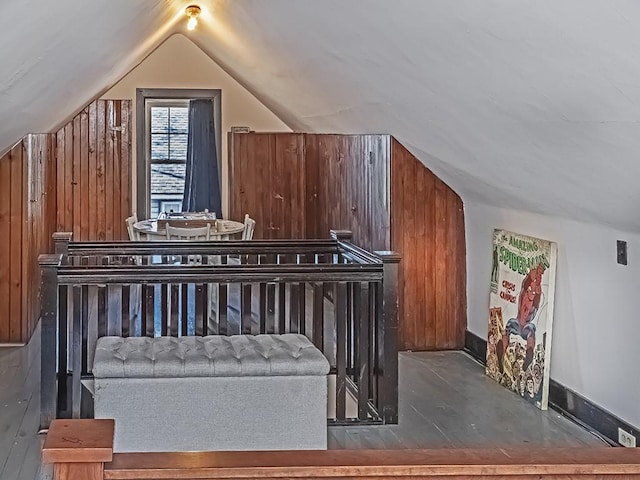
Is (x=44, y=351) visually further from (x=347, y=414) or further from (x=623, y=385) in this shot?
(x=623, y=385)

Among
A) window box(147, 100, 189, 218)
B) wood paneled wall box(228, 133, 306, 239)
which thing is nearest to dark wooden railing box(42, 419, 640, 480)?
wood paneled wall box(228, 133, 306, 239)

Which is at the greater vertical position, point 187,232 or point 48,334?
point 187,232

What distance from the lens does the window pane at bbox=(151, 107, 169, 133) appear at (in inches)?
360

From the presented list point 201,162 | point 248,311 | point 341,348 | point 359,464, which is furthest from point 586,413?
point 201,162

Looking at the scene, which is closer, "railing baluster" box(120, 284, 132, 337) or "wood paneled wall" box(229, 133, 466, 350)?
"railing baluster" box(120, 284, 132, 337)

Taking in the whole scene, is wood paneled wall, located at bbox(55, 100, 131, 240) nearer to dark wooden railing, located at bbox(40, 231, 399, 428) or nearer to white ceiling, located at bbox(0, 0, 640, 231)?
white ceiling, located at bbox(0, 0, 640, 231)

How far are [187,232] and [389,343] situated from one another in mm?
3042

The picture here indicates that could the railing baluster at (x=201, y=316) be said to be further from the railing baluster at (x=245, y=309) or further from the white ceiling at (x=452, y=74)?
the white ceiling at (x=452, y=74)

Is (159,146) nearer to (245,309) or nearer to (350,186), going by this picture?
(350,186)

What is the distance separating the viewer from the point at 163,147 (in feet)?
30.3

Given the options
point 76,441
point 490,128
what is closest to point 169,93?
point 490,128

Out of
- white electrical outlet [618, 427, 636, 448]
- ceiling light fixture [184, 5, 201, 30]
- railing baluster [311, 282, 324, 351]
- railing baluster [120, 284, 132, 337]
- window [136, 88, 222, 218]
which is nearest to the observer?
white electrical outlet [618, 427, 636, 448]

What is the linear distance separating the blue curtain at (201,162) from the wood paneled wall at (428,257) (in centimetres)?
361

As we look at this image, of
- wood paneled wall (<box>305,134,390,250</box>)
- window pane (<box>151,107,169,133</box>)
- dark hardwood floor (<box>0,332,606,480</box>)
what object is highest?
window pane (<box>151,107,169,133</box>)
